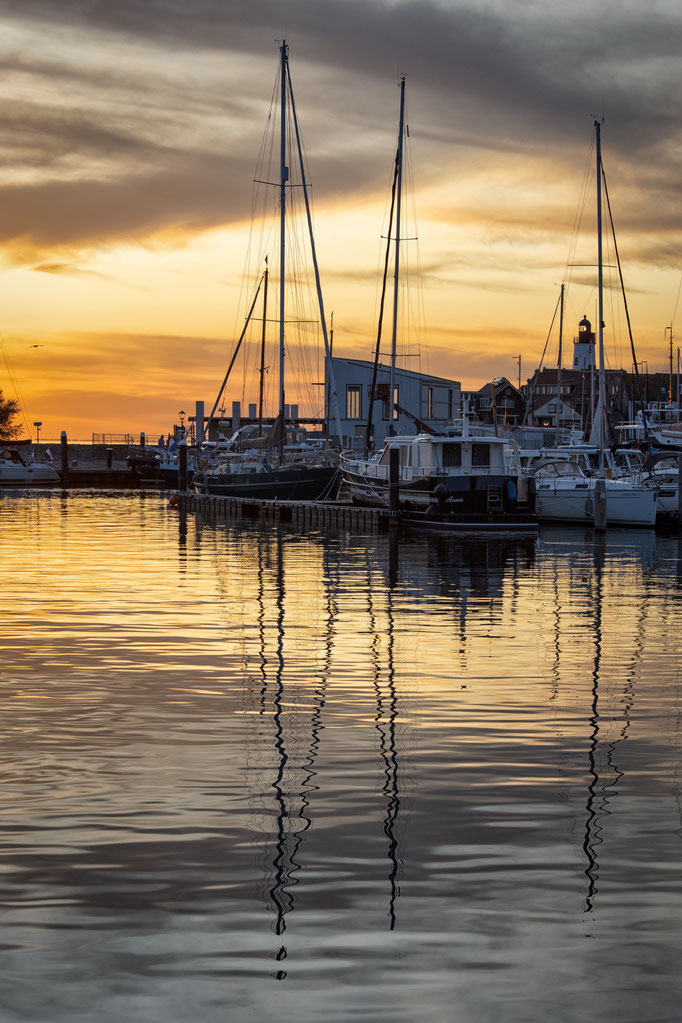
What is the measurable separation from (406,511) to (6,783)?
120 feet

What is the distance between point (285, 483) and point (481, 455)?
16.5 metres

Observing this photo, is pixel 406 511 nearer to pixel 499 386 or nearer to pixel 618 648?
pixel 618 648

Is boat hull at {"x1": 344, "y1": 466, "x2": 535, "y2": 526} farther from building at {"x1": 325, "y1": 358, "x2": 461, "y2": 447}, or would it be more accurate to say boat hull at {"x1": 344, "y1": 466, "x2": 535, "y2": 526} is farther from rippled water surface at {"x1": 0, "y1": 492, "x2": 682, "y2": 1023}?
building at {"x1": 325, "y1": 358, "x2": 461, "y2": 447}

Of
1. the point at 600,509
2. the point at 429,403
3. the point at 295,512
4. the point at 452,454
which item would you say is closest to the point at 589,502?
the point at 600,509

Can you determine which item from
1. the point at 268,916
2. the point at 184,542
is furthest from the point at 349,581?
the point at 268,916

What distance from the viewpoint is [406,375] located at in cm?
9275

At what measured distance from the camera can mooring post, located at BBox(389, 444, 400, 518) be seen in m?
45.1

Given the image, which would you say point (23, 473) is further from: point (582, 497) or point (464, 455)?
point (464, 455)

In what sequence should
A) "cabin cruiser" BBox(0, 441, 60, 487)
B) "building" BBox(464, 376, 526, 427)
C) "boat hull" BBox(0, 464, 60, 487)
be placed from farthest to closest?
"building" BBox(464, 376, 526, 427), "cabin cruiser" BBox(0, 441, 60, 487), "boat hull" BBox(0, 464, 60, 487)

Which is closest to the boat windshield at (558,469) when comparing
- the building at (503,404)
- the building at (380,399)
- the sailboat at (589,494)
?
the sailboat at (589,494)

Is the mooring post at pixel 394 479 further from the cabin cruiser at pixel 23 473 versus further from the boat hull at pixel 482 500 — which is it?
the cabin cruiser at pixel 23 473

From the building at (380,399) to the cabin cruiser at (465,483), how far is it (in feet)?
139

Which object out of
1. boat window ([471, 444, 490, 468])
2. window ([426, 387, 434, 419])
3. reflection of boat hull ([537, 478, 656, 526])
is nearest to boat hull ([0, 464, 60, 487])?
window ([426, 387, 434, 419])

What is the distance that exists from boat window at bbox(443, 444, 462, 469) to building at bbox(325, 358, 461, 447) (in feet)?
141
